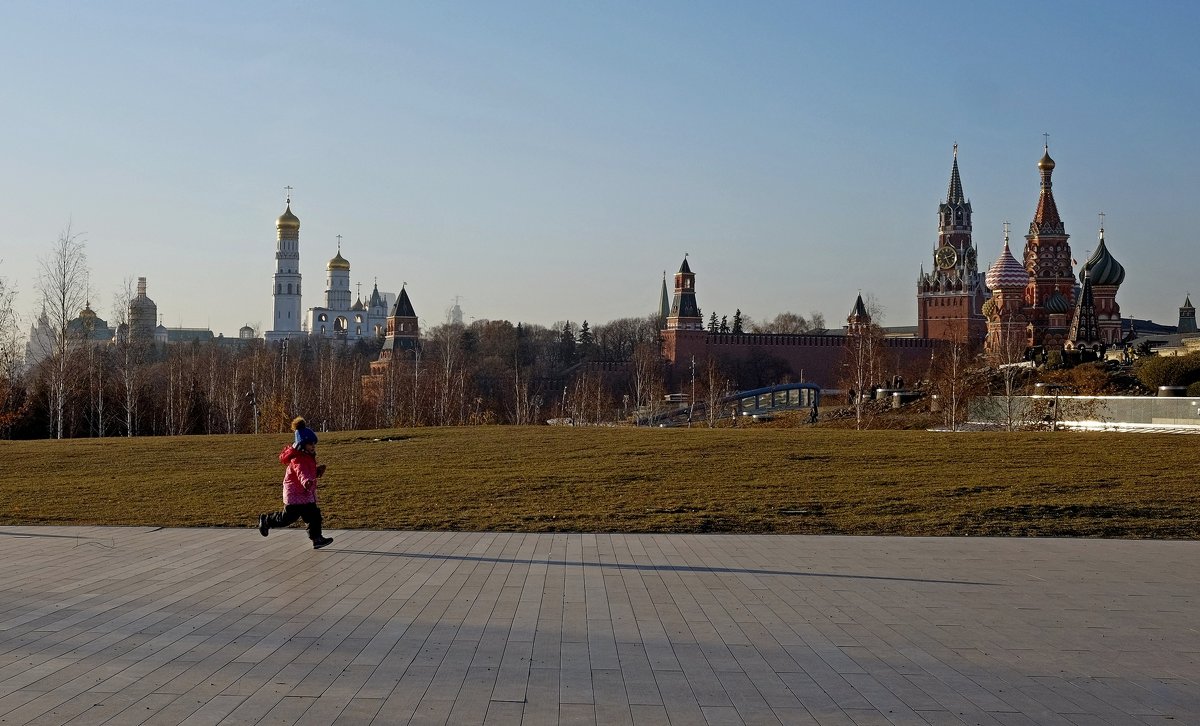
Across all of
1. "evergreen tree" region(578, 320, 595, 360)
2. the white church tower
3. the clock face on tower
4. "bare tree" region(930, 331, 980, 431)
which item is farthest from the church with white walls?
"bare tree" region(930, 331, 980, 431)

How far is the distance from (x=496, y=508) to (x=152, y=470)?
7.68 metres

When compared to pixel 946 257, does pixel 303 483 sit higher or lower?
lower

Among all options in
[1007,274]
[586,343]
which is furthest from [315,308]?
[1007,274]

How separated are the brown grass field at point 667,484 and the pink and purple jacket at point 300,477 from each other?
193 cm

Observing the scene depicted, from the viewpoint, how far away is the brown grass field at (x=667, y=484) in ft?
41.1

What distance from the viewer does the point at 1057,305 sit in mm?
71375

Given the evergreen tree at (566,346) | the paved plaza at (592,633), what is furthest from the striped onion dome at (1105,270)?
the paved plaza at (592,633)

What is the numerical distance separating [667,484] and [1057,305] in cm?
6294

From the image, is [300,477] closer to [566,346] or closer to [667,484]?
[667,484]

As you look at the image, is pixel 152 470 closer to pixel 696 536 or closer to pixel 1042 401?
pixel 696 536

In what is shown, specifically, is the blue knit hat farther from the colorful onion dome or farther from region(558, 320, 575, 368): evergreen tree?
region(558, 320, 575, 368): evergreen tree

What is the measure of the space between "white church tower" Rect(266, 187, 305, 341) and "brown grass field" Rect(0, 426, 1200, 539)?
125276mm

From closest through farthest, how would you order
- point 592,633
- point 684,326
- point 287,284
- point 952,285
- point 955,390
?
point 592,633
point 955,390
point 684,326
point 952,285
point 287,284

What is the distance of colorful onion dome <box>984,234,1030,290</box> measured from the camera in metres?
75.7
